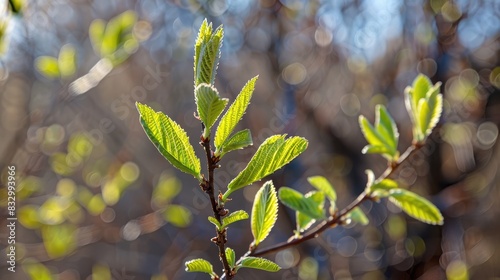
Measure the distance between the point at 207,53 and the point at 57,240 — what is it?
4.58 feet

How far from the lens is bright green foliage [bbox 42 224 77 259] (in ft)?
5.49

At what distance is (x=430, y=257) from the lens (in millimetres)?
2373

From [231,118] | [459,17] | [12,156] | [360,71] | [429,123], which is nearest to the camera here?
[231,118]

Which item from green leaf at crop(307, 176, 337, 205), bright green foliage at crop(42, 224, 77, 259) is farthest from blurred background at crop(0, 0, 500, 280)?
green leaf at crop(307, 176, 337, 205)

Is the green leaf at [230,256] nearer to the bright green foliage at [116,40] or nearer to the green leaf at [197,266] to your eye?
the green leaf at [197,266]

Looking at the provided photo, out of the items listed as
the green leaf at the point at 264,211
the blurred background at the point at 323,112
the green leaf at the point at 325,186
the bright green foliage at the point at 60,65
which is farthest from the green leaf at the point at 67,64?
the green leaf at the point at 264,211

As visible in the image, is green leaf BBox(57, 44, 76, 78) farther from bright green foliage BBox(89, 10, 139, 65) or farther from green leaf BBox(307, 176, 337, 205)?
green leaf BBox(307, 176, 337, 205)

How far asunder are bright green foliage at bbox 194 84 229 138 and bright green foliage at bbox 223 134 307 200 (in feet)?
0.27

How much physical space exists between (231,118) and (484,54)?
2.19 meters

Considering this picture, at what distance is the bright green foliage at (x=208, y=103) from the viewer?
0.46 metres

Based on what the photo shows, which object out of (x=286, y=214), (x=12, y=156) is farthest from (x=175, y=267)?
(x=12, y=156)

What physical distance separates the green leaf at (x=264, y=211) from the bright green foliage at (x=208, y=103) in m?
0.15

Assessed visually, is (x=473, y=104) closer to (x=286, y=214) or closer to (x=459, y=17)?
(x=459, y=17)

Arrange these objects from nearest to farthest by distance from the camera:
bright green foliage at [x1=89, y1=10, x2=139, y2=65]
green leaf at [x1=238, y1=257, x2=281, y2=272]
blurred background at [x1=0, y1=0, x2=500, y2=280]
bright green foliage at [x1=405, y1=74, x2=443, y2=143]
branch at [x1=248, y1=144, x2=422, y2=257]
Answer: green leaf at [x1=238, y1=257, x2=281, y2=272] → branch at [x1=248, y1=144, x2=422, y2=257] → bright green foliage at [x1=405, y1=74, x2=443, y2=143] → bright green foliage at [x1=89, y1=10, x2=139, y2=65] → blurred background at [x1=0, y1=0, x2=500, y2=280]
